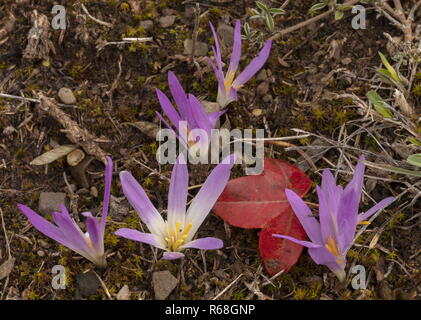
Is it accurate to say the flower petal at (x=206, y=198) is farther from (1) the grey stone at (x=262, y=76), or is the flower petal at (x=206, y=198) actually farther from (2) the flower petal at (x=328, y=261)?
(1) the grey stone at (x=262, y=76)

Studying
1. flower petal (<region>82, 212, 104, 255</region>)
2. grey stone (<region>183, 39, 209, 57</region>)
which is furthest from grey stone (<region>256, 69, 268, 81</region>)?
flower petal (<region>82, 212, 104, 255</region>)

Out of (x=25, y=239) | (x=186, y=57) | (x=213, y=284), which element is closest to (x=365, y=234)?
(x=213, y=284)

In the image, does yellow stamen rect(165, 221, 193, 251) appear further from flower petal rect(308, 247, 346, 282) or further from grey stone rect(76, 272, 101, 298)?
flower petal rect(308, 247, 346, 282)

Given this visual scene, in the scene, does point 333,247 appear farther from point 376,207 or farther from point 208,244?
point 208,244

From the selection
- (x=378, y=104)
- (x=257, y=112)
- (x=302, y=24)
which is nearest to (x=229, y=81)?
(x=257, y=112)

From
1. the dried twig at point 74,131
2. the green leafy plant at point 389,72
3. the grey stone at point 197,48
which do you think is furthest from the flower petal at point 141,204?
the green leafy plant at point 389,72

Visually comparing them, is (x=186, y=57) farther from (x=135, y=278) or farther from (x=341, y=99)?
(x=135, y=278)
